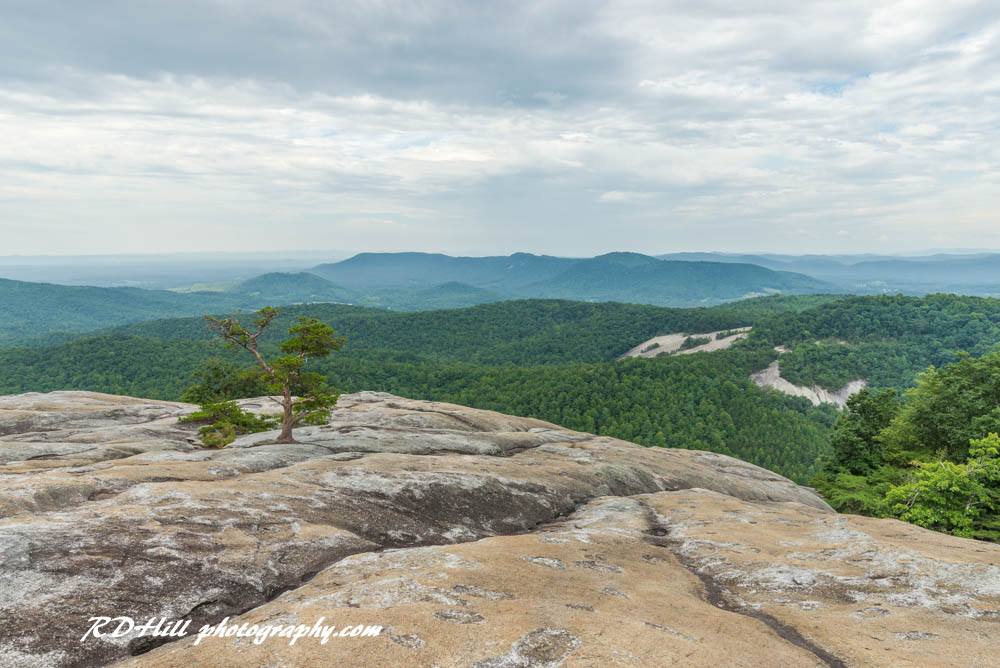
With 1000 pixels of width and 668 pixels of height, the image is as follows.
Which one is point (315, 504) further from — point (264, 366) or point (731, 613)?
point (731, 613)

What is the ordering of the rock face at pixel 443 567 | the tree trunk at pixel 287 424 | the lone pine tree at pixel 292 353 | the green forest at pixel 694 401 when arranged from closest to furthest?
the rock face at pixel 443 567
the lone pine tree at pixel 292 353
the tree trunk at pixel 287 424
the green forest at pixel 694 401

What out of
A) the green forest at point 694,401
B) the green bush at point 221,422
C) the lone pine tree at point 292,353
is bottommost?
the green forest at point 694,401

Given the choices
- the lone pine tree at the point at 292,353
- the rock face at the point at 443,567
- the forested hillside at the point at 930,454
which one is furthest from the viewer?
the forested hillside at the point at 930,454

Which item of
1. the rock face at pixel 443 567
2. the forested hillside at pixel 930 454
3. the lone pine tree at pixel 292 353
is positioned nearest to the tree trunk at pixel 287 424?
the lone pine tree at pixel 292 353

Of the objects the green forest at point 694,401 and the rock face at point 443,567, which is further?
the green forest at point 694,401

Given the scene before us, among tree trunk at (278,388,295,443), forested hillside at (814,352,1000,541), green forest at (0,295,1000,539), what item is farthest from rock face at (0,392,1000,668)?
green forest at (0,295,1000,539)

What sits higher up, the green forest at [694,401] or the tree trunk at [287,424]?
the tree trunk at [287,424]

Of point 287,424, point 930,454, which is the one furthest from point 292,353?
point 930,454

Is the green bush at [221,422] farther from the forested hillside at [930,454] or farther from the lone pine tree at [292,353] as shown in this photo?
the forested hillside at [930,454]

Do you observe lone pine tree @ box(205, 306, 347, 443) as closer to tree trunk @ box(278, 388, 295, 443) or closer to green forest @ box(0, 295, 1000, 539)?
tree trunk @ box(278, 388, 295, 443)
